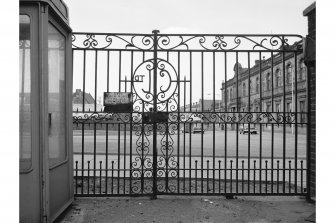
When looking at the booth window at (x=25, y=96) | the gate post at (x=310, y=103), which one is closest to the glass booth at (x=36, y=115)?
the booth window at (x=25, y=96)

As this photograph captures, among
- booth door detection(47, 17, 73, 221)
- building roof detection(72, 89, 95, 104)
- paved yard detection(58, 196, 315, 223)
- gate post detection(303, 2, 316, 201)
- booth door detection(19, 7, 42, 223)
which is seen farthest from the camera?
building roof detection(72, 89, 95, 104)

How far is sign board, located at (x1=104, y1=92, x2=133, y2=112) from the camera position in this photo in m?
5.07

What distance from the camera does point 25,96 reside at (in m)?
3.61

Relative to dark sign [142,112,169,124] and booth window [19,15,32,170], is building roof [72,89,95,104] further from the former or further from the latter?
booth window [19,15,32,170]

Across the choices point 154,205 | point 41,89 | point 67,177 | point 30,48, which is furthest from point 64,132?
point 154,205

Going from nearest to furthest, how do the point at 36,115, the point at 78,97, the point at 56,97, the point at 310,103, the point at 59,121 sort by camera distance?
the point at 36,115, the point at 56,97, the point at 59,121, the point at 310,103, the point at 78,97

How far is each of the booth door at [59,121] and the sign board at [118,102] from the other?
704mm

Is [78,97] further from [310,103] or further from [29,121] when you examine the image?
[310,103]

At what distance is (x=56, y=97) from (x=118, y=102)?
3.88 ft

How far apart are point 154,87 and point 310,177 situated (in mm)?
3337

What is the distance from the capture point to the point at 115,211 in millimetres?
4512

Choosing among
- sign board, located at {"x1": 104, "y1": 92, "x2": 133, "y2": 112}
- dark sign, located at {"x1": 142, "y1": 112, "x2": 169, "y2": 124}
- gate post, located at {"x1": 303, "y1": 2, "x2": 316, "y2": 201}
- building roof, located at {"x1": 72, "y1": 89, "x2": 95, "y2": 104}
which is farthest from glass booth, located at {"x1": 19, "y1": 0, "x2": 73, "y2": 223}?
gate post, located at {"x1": 303, "y1": 2, "x2": 316, "y2": 201}

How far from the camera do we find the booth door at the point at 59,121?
4.00m

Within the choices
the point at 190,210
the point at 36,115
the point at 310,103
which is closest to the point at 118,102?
the point at 36,115
